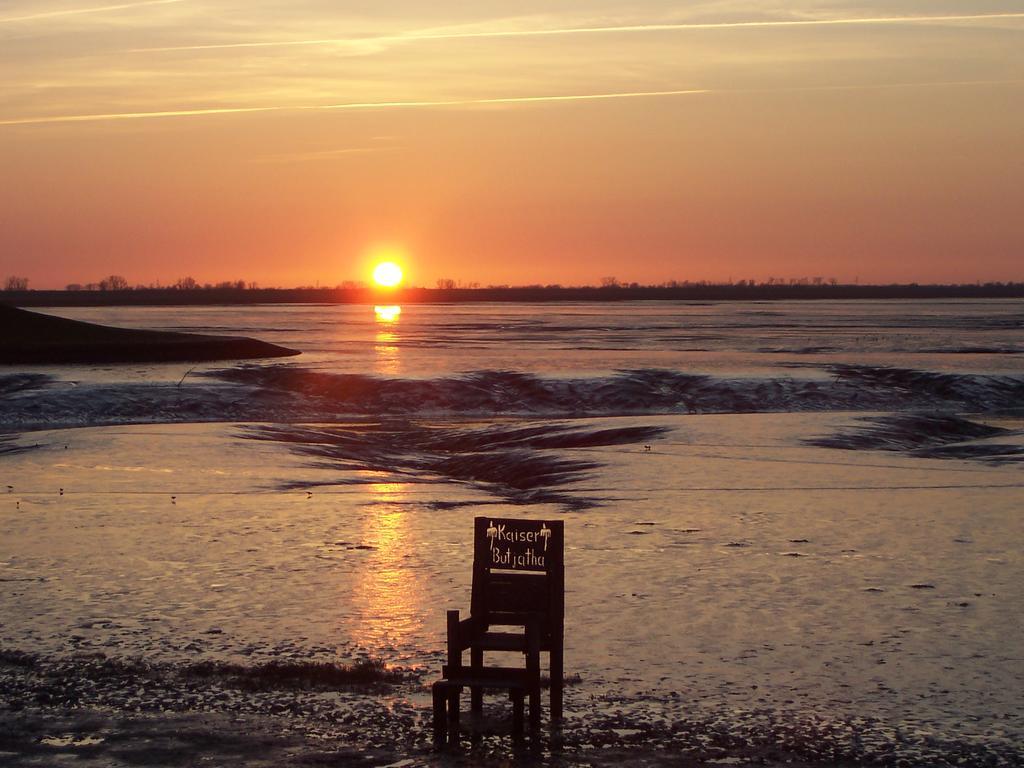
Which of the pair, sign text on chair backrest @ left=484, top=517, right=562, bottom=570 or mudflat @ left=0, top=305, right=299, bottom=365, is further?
mudflat @ left=0, top=305, right=299, bottom=365

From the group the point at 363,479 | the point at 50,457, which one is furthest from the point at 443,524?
the point at 50,457

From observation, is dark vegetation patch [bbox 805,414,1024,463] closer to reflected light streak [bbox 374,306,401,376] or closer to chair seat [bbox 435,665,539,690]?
chair seat [bbox 435,665,539,690]

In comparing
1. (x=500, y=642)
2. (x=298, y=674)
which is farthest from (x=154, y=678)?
(x=500, y=642)

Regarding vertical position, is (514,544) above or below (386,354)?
above

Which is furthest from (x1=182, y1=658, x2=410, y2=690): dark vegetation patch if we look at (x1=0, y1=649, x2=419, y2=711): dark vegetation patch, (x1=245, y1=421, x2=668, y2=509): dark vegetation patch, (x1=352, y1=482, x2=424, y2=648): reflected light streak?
(x1=245, y1=421, x2=668, y2=509): dark vegetation patch

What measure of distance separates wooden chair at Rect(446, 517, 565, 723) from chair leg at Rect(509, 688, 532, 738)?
0.47m

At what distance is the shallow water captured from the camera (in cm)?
1079

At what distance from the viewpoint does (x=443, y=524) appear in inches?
752

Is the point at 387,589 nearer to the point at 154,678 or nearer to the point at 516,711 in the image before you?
the point at 154,678

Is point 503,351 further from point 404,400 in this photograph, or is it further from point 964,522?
point 964,522

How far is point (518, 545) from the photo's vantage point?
10117 mm

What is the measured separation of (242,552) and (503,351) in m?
53.6

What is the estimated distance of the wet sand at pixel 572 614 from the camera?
374 inches

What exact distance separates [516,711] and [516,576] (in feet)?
3.95
